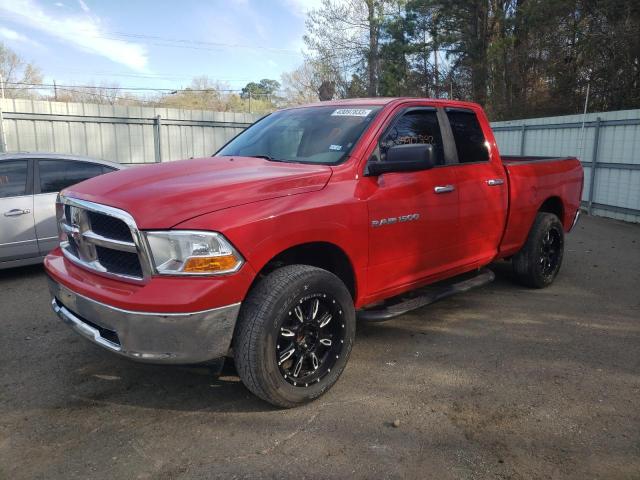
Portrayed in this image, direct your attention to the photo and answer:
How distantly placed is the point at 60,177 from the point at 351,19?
2458 centimetres

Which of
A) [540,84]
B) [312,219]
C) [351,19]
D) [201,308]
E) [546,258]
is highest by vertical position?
[351,19]

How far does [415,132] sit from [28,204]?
4710 mm

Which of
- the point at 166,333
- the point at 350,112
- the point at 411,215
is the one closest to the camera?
the point at 166,333

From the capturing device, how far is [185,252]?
2793 mm

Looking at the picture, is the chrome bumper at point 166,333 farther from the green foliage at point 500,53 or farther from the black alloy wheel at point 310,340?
the green foliage at point 500,53

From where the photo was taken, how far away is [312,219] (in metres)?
3.23

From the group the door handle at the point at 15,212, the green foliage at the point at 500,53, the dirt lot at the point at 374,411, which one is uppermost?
the green foliage at the point at 500,53

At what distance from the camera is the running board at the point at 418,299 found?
3770 millimetres

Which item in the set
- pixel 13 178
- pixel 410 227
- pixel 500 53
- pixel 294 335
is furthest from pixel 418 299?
pixel 500 53

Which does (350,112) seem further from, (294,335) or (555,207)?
(555,207)

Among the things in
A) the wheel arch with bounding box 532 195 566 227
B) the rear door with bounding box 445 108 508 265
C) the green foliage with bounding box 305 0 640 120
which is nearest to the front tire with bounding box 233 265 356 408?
the rear door with bounding box 445 108 508 265

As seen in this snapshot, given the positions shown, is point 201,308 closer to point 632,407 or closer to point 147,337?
point 147,337

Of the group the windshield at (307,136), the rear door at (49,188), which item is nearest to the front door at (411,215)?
the windshield at (307,136)

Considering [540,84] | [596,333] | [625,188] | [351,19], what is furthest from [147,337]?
[351,19]
